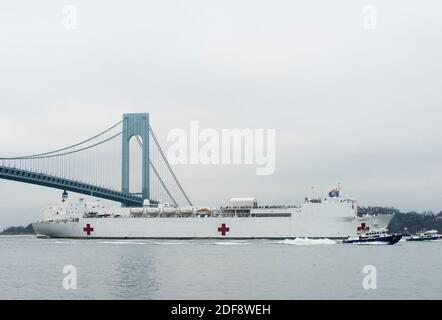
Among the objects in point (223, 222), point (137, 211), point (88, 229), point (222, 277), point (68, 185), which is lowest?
point (222, 277)

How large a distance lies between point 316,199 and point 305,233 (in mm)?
2375

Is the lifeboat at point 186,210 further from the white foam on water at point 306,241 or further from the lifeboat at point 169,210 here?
the white foam on water at point 306,241

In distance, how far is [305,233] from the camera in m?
40.4

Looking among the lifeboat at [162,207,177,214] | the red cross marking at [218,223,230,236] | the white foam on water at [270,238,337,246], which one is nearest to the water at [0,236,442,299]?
the white foam on water at [270,238,337,246]

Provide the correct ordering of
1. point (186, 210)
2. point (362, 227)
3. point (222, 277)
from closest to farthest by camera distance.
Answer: point (222, 277), point (362, 227), point (186, 210)

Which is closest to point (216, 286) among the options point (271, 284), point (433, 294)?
point (271, 284)

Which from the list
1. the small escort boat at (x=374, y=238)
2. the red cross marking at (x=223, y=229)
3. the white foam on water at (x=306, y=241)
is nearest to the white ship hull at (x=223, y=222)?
the red cross marking at (x=223, y=229)

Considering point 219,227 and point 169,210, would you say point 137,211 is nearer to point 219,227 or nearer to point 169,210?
point 169,210

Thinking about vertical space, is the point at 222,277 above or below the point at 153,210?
below

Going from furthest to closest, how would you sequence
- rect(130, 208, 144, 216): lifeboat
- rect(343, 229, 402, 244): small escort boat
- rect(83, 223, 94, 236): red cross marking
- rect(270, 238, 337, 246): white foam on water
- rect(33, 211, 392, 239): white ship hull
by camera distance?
rect(83, 223, 94, 236): red cross marking → rect(130, 208, 144, 216): lifeboat → rect(33, 211, 392, 239): white ship hull → rect(270, 238, 337, 246): white foam on water → rect(343, 229, 402, 244): small escort boat

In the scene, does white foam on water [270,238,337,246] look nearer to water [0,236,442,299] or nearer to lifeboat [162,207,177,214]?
lifeboat [162,207,177,214]

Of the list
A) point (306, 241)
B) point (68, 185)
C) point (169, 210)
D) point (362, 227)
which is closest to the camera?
point (306, 241)

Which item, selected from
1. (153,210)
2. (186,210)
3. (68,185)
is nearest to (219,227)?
(186,210)
